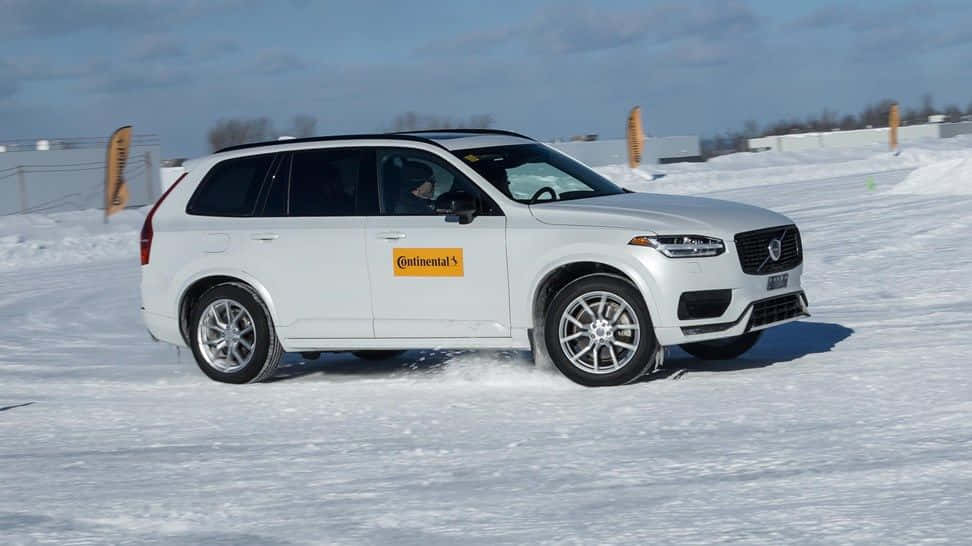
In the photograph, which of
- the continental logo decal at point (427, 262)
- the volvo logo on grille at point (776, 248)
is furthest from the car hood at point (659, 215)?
the continental logo decal at point (427, 262)

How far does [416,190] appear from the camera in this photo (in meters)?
10.2

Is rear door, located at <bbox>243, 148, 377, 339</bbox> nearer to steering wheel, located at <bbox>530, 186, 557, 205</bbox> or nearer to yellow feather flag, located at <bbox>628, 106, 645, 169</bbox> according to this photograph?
steering wheel, located at <bbox>530, 186, 557, 205</bbox>

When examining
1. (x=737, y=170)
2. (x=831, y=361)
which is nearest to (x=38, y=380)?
(x=831, y=361)

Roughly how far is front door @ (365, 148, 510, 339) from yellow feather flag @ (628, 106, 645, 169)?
37.6 metres

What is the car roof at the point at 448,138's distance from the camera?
10391 millimetres

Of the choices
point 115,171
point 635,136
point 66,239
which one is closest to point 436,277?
point 66,239

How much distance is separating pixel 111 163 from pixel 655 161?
7142cm

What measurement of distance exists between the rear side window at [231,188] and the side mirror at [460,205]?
5.67 ft

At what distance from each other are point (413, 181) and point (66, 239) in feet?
72.0

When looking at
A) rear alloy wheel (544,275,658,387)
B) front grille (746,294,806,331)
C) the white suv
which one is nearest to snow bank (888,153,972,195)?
front grille (746,294,806,331)

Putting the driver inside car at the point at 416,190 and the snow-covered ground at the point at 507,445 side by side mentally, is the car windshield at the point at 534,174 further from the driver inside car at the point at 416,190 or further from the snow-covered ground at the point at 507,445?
the snow-covered ground at the point at 507,445

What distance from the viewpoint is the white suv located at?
9.34 metres

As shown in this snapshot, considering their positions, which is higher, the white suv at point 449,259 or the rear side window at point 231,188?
the rear side window at point 231,188

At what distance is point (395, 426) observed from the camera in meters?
8.57
